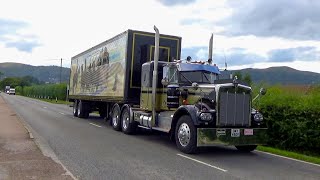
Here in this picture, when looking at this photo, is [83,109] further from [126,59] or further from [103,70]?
[126,59]

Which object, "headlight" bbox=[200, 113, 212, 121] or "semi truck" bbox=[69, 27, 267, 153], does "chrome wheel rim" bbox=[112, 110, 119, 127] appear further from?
"headlight" bbox=[200, 113, 212, 121]

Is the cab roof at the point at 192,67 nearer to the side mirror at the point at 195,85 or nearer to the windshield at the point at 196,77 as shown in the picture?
the windshield at the point at 196,77

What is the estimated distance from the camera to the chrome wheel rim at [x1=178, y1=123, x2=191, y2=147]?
38.0ft

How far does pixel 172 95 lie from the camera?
13008 millimetres

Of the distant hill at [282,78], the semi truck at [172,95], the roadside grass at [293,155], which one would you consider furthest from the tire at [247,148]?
the distant hill at [282,78]

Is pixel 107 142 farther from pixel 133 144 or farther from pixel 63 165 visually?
pixel 63 165

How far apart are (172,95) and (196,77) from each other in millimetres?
992

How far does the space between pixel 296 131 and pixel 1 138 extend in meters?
9.33

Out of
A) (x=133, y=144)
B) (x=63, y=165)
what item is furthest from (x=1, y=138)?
(x=63, y=165)

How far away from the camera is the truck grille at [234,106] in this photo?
37.8 feet

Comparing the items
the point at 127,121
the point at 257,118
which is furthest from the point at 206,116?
the point at 127,121

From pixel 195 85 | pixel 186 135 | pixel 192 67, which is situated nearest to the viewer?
pixel 186 135

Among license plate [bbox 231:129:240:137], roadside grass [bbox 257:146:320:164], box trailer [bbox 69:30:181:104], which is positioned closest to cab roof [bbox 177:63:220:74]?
license plate [bbox 231:129:240:137]

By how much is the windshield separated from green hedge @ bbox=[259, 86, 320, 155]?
2.38 m
